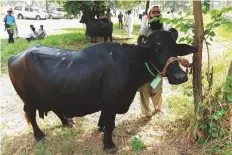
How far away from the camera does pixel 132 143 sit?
4.30m

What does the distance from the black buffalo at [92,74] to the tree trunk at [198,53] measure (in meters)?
0.39

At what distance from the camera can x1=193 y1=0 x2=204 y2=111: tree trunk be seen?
13.1 ft

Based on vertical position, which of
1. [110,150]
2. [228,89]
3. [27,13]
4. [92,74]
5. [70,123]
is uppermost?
[27,13]

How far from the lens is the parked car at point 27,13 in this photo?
→ 36.8m

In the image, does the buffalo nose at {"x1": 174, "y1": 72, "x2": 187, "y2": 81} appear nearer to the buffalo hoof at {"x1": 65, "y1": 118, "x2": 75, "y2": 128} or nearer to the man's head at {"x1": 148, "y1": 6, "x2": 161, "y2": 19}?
the man's head at {"x1": 148, "y1": 6, "x2": 161, "y2": 19}

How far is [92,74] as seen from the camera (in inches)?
153

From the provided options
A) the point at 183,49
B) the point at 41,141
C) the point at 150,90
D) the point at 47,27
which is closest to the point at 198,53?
the point at 183,49

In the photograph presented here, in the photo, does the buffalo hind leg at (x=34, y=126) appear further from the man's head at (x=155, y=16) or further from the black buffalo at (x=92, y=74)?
the man's head at (x=155, y=16)

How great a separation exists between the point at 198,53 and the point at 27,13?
3626 centimetres

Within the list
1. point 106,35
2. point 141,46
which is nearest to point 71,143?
point 141,46

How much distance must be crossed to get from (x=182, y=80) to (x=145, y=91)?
1.54 meters

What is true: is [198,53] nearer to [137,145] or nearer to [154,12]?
[154,12]

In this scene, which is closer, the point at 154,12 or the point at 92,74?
the point at 92,74

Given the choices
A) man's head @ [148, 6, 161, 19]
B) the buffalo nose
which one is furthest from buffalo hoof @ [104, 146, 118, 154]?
man's head @ [148, 6, 161, 19]
